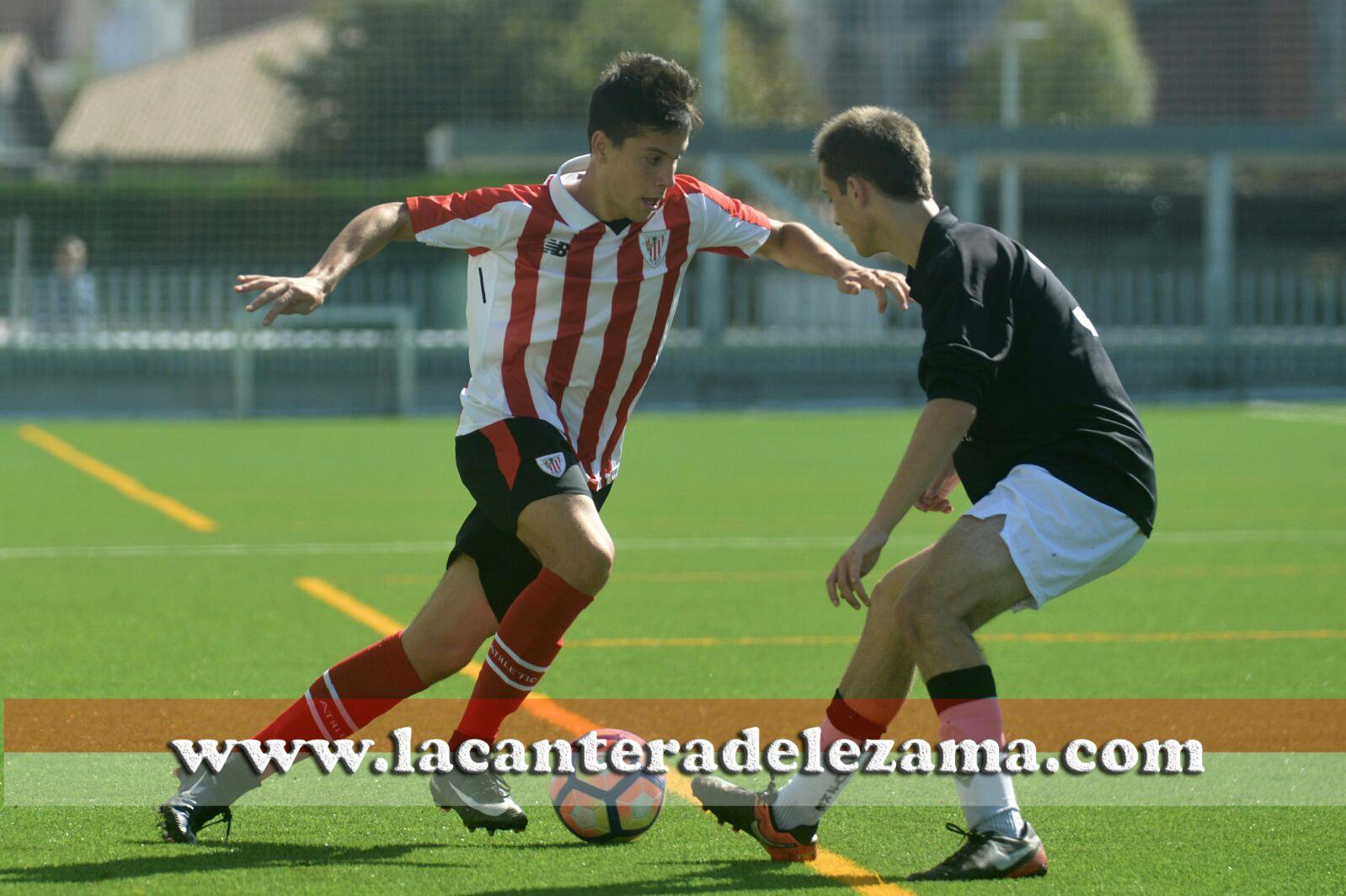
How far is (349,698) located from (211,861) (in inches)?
23.1

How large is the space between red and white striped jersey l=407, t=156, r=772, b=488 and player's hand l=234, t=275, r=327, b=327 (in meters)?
0.52

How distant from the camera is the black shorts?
4.52m

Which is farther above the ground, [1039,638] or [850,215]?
[850,215]

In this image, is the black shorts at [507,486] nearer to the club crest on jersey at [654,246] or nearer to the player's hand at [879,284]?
the club crest on jersey at [654,246]

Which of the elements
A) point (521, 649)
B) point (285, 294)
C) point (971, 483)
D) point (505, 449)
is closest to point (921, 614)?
point (971, 483)

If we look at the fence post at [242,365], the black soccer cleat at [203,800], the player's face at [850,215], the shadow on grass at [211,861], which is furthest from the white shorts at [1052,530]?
the fence post at [242,365]

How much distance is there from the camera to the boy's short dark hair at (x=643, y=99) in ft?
15.1

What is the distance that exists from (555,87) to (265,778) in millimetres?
30427

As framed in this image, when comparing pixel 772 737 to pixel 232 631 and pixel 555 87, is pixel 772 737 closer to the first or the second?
pixel 232 631

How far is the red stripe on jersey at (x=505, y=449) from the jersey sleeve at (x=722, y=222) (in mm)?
770

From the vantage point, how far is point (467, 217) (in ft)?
15.6

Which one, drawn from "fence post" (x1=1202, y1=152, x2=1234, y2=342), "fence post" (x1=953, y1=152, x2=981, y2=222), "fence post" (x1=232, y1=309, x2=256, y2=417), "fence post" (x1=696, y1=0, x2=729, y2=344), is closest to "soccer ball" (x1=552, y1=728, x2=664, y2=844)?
"fence post" (x1=232, y1=309, x2=256, y2=417)

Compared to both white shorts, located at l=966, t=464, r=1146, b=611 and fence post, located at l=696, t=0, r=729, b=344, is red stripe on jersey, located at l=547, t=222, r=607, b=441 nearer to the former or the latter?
white shorts, located at l=966, t=464, r=1146, b=611

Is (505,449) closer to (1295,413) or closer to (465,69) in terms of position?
(1295,413)
